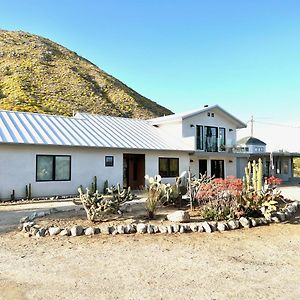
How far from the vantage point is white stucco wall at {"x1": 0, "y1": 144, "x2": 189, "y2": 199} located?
54.7ft

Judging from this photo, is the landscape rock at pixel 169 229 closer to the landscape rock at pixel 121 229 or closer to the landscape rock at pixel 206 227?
the landscape rock at pixel 206 227

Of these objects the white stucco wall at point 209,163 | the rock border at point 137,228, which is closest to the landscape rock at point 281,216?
the rock border at point 137,228

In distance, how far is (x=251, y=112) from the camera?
156 feet

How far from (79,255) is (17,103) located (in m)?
45.2

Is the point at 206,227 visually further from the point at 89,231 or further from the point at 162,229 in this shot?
the point at 89,231

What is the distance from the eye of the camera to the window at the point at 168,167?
2295cm

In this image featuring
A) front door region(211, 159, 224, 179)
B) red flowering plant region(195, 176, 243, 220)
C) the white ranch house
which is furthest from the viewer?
front door region(211, 159, 224, 179)

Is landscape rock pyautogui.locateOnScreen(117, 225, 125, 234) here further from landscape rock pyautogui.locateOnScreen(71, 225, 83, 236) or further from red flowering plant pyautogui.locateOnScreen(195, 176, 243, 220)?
red flowering plant pyautogui.locateOnScreen(195, 176, 243, 220)

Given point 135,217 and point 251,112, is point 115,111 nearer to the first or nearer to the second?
point 251,112

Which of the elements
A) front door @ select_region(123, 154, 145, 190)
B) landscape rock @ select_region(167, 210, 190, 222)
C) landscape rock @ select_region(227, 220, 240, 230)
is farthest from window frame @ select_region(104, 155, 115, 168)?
landscape rock @ select_region(227, 220, 240, 230)

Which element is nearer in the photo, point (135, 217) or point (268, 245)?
point (268, 245)

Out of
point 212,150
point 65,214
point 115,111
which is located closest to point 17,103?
point 115,111

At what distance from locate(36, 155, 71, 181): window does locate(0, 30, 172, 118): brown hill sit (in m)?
30.0

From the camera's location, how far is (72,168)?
18.7 metres
